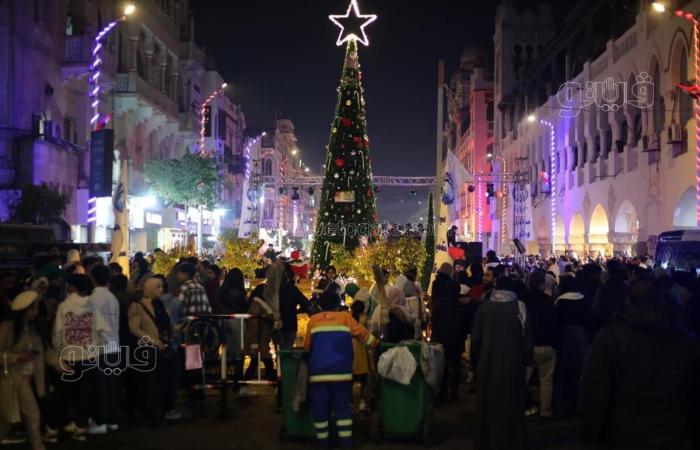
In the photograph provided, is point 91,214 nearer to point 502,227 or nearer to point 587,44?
point 587,44

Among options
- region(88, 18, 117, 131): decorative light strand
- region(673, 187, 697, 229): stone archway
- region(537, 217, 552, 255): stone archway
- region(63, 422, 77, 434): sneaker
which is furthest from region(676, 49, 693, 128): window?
region(63, 422, 77, 434): sneaker

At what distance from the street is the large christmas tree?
12.3 metres

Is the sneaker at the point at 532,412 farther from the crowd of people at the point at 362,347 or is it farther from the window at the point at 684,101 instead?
the window at the point at 684,101

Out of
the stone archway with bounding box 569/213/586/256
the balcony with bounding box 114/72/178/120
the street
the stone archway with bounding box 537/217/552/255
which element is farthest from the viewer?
the stone archway with bounding box 537/217/552/255

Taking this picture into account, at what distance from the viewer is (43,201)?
2433cm

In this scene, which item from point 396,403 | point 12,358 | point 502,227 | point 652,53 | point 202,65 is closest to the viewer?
point 12,358

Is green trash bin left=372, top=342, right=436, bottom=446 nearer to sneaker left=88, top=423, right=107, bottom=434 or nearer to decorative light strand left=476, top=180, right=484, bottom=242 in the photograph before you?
sneaker left=88, top=423, right=107, bottom=434

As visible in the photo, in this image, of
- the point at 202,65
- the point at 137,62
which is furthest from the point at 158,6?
the point at 202,65

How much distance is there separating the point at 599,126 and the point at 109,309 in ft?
94.6

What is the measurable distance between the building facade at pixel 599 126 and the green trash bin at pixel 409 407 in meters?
17.5

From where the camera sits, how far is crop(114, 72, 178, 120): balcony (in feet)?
111

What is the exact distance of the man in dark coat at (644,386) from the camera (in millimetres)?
4242

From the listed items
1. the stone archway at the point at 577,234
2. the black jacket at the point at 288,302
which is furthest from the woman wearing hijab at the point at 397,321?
the stone archway at the point at 577,234

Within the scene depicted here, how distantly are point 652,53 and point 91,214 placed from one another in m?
21.7
